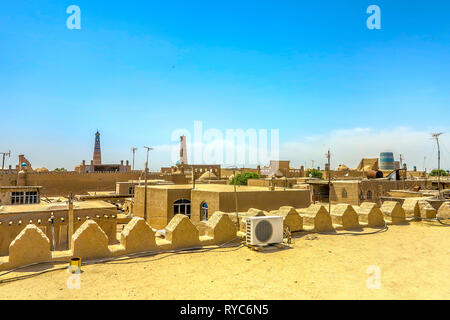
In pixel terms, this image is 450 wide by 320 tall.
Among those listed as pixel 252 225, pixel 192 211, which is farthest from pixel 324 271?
pixel 192 211

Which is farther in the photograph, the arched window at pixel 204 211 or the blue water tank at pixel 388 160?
the blue water tank at pixel 388 160

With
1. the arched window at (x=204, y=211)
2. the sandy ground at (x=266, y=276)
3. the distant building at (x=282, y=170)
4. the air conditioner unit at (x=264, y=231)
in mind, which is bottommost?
the arched window at (x=204, y=211)

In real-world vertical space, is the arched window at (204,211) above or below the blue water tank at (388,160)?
below

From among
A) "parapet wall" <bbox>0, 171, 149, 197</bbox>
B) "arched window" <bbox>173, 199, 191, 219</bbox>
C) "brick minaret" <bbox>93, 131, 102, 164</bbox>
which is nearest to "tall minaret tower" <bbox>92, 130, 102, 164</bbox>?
"brick minaret" <bbox>93, 131, 102, 164</bbox>

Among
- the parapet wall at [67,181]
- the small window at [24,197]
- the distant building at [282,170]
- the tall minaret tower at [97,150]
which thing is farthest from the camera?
the tall minaret tower at [97,150]

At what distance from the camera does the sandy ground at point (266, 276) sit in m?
5.00

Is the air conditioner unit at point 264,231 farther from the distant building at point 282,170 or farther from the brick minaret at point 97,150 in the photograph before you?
the brick minaret at point 97,150

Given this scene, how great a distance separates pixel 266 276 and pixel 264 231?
6.61 ft

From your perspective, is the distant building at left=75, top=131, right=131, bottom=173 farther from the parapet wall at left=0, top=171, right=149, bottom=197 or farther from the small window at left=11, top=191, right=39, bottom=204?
the small window at left=11, top=191, right=39, bottom=204

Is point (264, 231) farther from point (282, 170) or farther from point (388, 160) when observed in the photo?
point (388, 160)

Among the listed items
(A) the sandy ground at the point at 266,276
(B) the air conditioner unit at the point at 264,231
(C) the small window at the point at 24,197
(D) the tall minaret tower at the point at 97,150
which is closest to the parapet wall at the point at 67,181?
(C) the small window at the point at 24,197

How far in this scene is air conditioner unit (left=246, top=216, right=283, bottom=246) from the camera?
7.71m

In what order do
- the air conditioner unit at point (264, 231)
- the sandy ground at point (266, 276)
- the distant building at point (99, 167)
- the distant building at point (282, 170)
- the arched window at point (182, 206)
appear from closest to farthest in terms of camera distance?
the sandy ground at point (266, 276) → the air conditioner unit at point (264, 231) → the arched window at point (182, 206) → the distant building at point (99, 167) → the distant building at point (282, 170)

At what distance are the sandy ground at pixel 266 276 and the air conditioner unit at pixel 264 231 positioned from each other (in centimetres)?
32
